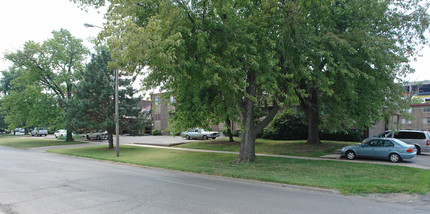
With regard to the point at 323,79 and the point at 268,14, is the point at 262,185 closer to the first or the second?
the point at 323,79

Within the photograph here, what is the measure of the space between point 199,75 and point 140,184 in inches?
204

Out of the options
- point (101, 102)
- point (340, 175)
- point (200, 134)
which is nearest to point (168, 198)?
point (340, 175)

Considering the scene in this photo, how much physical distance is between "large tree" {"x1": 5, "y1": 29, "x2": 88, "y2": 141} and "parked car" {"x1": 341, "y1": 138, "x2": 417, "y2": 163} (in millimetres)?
31888

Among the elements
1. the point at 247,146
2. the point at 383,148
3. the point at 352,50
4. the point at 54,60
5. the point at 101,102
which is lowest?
the point at 383,148

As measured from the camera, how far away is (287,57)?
13.4 metres

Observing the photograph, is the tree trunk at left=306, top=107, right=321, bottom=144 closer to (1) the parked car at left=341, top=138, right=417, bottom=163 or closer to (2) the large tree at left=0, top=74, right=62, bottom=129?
(1) the parked car at left=341, top=138, right=417, bottom=163

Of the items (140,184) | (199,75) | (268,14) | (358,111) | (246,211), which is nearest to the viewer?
(246,211)

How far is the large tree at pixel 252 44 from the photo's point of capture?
1129cm

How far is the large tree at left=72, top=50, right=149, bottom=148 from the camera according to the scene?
25.5 metres

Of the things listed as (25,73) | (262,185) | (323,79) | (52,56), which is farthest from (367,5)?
(25,73)

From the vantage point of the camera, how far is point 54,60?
35.8 meters

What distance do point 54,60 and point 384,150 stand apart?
37.2m

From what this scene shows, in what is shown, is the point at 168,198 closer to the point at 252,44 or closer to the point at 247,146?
the point at 252,44

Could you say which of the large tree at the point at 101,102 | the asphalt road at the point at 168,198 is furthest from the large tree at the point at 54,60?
the asphalt road at the point at 168,198
